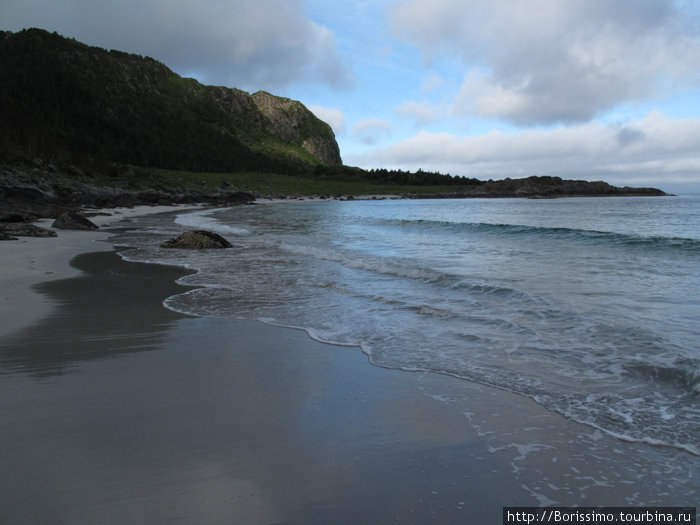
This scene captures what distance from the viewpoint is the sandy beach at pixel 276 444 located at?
2.19 m

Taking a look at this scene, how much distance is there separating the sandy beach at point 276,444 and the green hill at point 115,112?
44.0m

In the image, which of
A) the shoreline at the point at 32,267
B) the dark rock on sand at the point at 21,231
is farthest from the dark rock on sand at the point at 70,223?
the dark rock on sand at the point at 21,231

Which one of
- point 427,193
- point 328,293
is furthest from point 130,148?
point 328,293

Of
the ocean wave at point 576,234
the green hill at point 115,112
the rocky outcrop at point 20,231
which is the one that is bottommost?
the ocean wave at point 576,234

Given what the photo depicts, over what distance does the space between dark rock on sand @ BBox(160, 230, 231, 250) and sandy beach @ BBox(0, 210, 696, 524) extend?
353 inches

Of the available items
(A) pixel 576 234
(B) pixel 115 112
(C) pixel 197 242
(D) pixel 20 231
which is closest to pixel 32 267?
(C) pixel 197 242

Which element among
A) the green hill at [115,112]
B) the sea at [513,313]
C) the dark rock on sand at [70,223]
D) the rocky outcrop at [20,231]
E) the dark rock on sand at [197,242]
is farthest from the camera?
the green hill at [115,112]

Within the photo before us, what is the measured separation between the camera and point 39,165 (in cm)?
3453

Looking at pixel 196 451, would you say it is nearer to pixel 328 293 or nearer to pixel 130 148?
pixel 328 293

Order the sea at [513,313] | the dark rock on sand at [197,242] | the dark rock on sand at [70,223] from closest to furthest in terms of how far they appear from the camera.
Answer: the sea at [513,313]
the dark rock on sand at [197,242]
the dark rock on sand at [70,223]

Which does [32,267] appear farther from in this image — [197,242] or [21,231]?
[21,231]

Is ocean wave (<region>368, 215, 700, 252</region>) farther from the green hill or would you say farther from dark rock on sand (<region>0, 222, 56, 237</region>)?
the green hill

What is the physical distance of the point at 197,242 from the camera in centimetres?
1373

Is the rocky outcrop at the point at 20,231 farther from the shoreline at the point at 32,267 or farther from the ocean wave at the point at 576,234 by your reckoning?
the ocean wave at the point at 576,234
